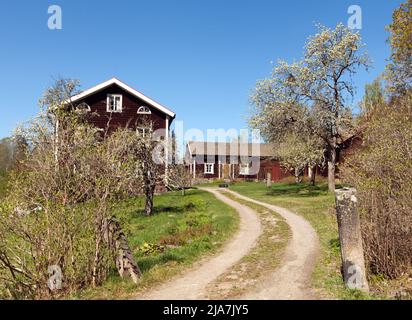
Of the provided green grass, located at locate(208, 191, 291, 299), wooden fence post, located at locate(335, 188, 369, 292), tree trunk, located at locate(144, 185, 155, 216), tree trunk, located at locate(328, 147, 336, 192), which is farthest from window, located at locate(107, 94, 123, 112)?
wooden fence post, located at locate(335, 188, 369, 292)

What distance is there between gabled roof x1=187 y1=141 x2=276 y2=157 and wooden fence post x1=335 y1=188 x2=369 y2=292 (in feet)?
173

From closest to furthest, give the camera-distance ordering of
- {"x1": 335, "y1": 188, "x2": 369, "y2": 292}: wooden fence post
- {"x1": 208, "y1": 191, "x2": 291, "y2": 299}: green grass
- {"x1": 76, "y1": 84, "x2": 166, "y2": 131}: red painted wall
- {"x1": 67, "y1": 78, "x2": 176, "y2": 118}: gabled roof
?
{"x1": 335, "y1": 188, "x2": 369, "y2": 292}: wooden fence post < {"x1": 208, "y1": 191, "x2": 291, "y2": 299}: green grass < {"x1": 67, "y1": 78, "x2": 176, "y2": 118}: gabled roof < {"x1": 76, "y1": 84, "x2": 166, "y2": 131}: red painted wall

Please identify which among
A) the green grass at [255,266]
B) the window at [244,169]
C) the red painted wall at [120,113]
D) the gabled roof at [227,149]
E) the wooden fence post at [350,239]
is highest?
the red painted wall at [120,113]

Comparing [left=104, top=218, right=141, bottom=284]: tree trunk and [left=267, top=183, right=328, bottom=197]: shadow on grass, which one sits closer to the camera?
[left=104, top=218, right=141, bottom=284]: tree trunk

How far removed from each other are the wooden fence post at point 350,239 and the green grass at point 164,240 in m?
4.39

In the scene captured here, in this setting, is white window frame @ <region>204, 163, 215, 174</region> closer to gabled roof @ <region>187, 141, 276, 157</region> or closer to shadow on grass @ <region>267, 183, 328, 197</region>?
gabled roof @ <region>187, 141, 276, 157</region>

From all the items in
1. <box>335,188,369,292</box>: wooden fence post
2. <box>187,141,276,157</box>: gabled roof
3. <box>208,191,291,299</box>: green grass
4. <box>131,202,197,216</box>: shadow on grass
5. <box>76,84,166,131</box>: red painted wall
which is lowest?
<box>131,202,197,216</box>: shadow on grass

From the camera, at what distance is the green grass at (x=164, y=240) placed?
27.6ft

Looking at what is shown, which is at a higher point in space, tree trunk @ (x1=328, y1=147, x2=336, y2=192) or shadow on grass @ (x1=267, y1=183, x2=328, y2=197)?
tree trunk @ (x1=328, y1=147, x2=336, y2=192)

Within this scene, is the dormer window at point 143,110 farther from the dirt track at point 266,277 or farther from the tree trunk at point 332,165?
the dirt track at point 266,277

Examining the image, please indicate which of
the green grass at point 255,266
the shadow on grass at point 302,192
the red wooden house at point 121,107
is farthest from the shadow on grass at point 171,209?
the red wooden house at point 121,107

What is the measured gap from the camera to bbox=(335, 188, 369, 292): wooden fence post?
7625 mm
